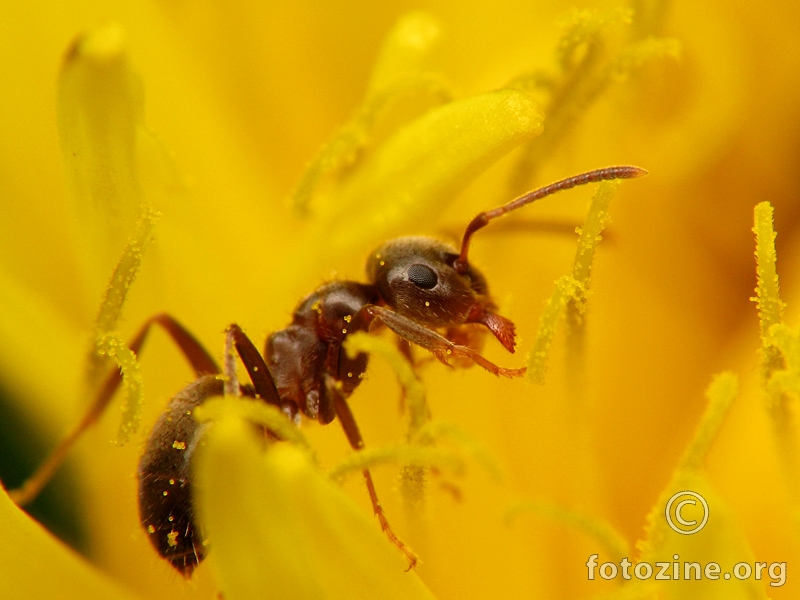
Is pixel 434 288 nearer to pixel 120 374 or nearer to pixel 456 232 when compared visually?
pixel 456 232

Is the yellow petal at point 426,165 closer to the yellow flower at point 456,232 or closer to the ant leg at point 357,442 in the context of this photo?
the yellow flower at point 456,232

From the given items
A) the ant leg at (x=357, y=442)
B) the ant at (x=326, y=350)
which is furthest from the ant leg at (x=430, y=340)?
the ant leg at (x=357, y=442)

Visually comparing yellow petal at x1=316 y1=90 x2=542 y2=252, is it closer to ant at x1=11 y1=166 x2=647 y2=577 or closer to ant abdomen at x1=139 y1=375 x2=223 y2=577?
ant at x1=11 y1=166 x2=647 y2=577

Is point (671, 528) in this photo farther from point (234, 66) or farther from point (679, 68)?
point (234, 66)

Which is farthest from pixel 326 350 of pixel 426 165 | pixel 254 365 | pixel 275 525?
pixel 275 525

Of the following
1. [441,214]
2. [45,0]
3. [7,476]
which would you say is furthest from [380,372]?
[45,0]

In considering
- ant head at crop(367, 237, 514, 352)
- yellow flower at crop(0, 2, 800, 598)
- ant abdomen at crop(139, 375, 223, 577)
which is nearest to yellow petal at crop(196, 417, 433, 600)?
yellow flower at crop(0, 2, 800, 598)
